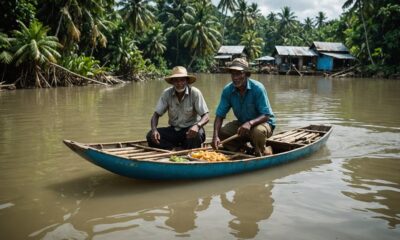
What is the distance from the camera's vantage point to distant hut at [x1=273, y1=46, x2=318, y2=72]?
4556 centimetres

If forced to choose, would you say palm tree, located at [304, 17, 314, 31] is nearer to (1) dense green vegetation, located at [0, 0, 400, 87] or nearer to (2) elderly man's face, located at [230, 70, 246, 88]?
(1) dense green vegetation, located at [0, 0, 400, 87]

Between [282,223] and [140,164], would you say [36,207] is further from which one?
[282,223]

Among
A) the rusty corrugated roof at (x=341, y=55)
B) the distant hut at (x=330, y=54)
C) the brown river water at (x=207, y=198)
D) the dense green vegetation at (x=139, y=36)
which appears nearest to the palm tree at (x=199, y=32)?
the dense green vegetation at (x=139, y=36)

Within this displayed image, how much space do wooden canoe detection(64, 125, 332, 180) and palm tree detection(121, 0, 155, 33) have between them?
1180 inches

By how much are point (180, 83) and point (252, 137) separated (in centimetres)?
137

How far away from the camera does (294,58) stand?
4922 cm

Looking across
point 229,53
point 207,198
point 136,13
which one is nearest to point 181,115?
point 207,198

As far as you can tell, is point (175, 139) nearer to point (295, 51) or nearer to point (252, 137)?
point (252, 137)

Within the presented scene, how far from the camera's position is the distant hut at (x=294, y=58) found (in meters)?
45.6

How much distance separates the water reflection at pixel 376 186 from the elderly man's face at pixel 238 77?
2.08 meters

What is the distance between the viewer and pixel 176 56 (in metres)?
52.7

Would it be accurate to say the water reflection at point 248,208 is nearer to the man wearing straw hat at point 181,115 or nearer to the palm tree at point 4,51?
the man wearing straw hat at point 181,115

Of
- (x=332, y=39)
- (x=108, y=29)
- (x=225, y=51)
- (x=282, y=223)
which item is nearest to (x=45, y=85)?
(x=108, y=29)

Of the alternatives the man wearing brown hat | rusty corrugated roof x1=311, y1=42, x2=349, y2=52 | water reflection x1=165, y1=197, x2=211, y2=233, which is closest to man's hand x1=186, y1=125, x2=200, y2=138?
the man wearing brown hat
